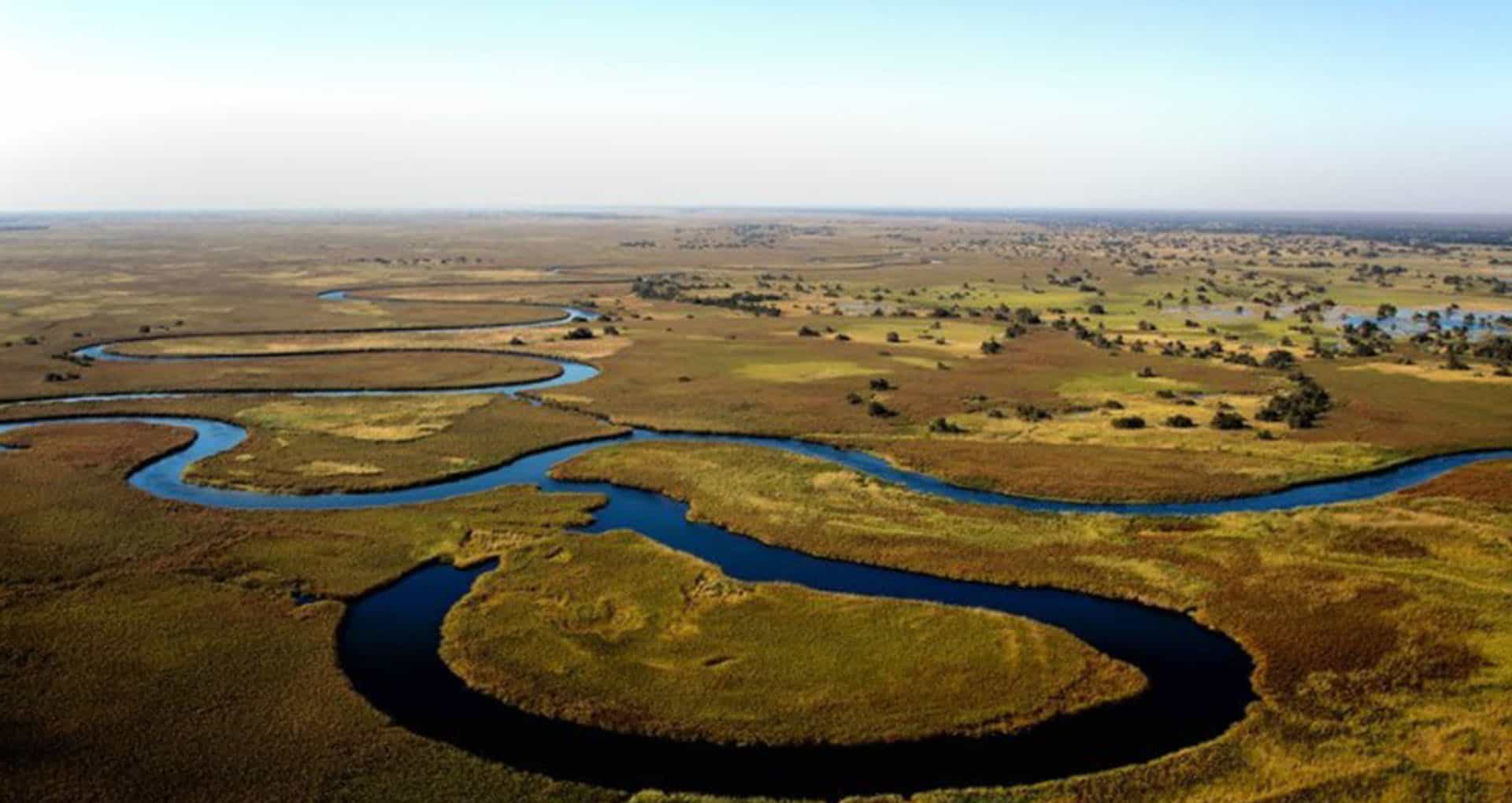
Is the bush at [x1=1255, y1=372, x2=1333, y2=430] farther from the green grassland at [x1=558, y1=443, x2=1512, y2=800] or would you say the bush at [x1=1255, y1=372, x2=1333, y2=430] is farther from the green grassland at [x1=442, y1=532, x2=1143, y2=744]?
the green grassland at [x1=442, y1=532, x2=1143, y2=744]

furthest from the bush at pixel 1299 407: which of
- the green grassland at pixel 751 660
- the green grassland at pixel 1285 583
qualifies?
the green grassland at pixel 751 660

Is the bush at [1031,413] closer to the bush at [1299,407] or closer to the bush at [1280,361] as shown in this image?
the bush at [1299,407]

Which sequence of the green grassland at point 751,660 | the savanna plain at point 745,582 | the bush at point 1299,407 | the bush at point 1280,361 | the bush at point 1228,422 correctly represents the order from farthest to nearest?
1. the bush at point 1280,361
2. the bush at point 1299,407
3. the bush at point 1228,422
4. the green grassland at point 751,660
5. the savanna plain at point 745,582

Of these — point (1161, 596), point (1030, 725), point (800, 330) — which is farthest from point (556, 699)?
point (800, 330)

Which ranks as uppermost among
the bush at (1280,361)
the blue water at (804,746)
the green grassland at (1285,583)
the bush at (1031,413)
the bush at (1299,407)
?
the bush at (1280,361)

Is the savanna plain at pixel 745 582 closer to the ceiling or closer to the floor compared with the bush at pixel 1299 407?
closer to the floor
